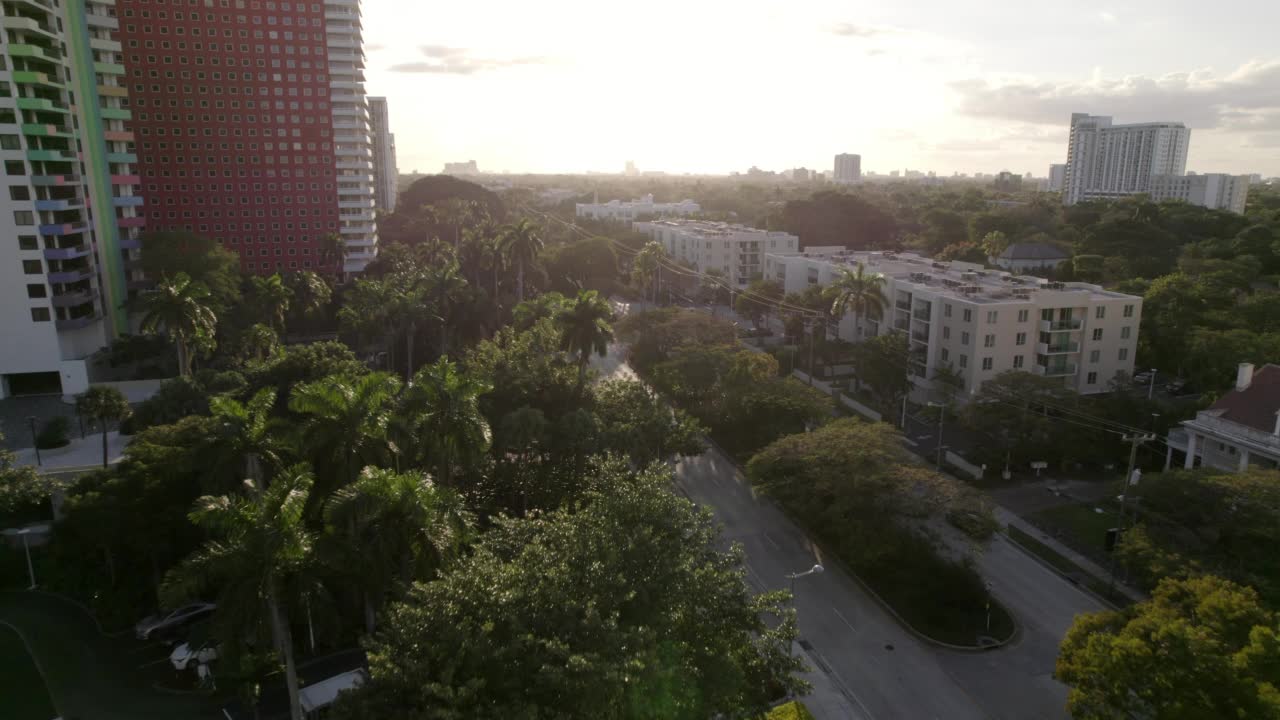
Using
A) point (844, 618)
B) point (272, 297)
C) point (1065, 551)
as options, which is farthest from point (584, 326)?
point (272, 297)

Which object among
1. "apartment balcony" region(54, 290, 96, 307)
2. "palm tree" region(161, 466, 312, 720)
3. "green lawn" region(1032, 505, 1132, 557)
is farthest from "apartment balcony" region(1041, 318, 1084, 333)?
"apartment balcony" region(54, 290, 96, 307)

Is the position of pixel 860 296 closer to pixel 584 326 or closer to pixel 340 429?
pixel 584 326

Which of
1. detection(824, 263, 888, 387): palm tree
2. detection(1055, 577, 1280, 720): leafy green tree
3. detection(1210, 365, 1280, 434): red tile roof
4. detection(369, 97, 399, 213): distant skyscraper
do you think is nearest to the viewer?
detection(1055, 577, 1280, 720): leafy green tree

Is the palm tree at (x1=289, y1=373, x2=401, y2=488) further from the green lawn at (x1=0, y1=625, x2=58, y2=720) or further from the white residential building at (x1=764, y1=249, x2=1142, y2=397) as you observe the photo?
the white residential building at (x1=764, y1=249, x2=1142, y2=397)

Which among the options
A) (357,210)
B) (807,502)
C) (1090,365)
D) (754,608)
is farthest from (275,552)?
(357,210)

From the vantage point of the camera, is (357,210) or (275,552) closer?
(275,552)

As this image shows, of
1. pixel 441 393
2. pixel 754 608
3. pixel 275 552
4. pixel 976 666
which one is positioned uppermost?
pixel 441 393

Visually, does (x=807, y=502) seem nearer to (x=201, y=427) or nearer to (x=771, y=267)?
(x=201, y=427)
